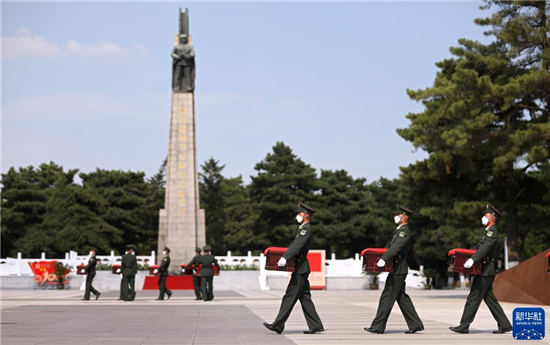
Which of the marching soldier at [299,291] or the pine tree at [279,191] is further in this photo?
the pine tree at [279,191]

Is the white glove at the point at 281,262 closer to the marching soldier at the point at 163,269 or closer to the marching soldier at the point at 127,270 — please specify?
the marching soldier at the point at 127,270

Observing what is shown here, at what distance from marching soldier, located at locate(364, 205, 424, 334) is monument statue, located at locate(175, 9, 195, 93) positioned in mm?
29337

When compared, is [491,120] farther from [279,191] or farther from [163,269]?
[279,191]

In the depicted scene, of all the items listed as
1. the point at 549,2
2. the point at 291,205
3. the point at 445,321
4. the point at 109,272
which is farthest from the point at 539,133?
the point at 291,205

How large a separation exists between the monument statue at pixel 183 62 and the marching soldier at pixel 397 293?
1155 inches

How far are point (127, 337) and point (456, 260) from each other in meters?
5.27

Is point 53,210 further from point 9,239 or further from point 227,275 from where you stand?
point 227,275

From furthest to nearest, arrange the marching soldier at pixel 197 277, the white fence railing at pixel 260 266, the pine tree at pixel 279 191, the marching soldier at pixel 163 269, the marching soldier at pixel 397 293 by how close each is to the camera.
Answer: the pine tree at pixel 279 191, the white fence railing at pixel 260 266, the marching soldier at pixel 163 269, the marching soldier at pixel 197 277, the marching soldier at pixel 397 293

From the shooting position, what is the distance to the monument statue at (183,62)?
40.6 m

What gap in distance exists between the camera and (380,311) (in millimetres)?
12094

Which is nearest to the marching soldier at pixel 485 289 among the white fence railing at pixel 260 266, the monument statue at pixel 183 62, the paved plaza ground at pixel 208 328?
the paved plaza ground at pixel 208 328

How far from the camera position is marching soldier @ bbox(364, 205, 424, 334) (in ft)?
39.4

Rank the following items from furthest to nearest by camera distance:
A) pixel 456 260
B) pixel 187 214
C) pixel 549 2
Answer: pixel 187 214, pixel 549 2, pixel 456 260

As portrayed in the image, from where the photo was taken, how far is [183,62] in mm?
41062
